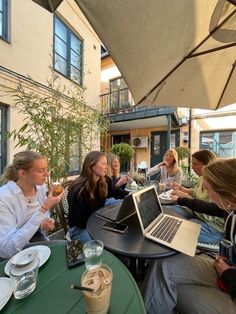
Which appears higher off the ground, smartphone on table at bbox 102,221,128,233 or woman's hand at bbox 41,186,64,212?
woman's hand at bbox 41,186,64,212

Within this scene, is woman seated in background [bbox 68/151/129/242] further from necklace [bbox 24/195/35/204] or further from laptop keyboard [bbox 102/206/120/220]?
necklace [bbox 24/195/35/204]

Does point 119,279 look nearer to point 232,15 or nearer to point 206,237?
point 206,237

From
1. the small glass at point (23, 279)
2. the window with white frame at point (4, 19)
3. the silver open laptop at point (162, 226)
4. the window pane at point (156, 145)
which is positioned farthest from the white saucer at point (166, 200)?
the window pane at point (156, 145)

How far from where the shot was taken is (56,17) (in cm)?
539

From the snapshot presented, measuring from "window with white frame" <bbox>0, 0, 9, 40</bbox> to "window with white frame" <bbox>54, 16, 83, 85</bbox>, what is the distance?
1.39 meters

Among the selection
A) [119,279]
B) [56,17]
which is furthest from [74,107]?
[56,17]

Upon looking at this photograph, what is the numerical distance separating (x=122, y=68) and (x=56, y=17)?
5.33 m

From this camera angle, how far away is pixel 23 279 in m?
0.91

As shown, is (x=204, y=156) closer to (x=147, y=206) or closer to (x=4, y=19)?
(x=147, y=206)

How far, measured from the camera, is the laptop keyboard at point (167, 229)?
1.41m

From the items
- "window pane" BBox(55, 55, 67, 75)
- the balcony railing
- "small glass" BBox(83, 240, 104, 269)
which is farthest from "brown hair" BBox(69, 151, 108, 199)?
the balcony railing

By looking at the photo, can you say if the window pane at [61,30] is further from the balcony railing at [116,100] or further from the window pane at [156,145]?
the window pane at [156,145]

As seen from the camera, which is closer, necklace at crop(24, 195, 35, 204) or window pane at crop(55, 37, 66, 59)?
necklace at crop(24, 195, 35, 204)

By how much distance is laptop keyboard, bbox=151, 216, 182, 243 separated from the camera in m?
1.41
